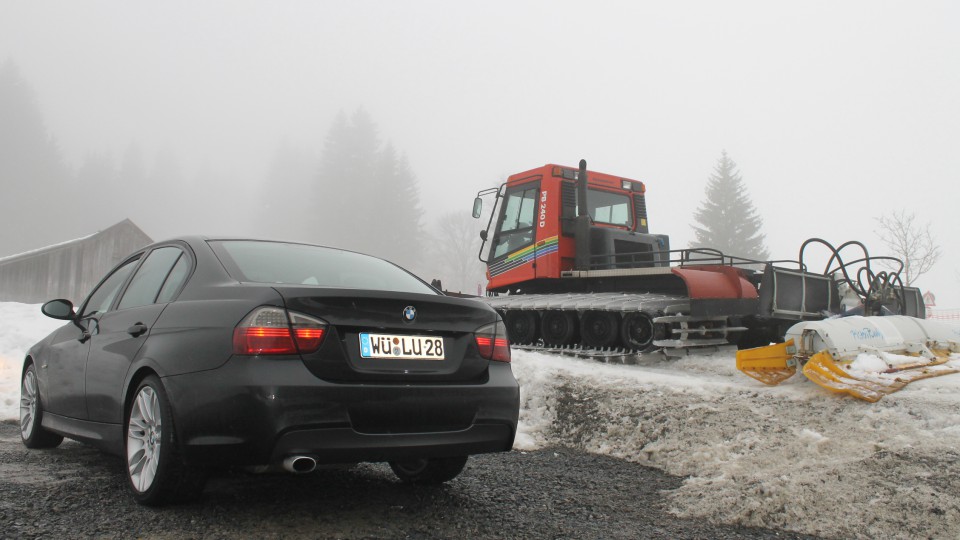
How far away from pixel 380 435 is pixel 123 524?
1.23 meters

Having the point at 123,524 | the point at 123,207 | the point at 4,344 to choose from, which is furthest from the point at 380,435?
the point at 123,207

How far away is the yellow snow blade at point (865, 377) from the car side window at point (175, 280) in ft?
16.8

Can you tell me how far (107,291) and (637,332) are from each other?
6.88m

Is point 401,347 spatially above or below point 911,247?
below

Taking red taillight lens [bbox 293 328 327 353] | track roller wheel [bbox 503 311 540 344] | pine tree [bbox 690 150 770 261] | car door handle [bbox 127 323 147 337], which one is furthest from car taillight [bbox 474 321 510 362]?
pine tree [bbox 690 150 770 261]

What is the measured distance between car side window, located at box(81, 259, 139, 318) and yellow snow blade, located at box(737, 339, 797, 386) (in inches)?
217

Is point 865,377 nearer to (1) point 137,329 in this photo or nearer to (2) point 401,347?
(2) point 401,347

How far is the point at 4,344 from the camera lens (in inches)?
386

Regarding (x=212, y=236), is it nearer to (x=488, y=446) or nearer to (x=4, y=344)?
(x=488, y=446)

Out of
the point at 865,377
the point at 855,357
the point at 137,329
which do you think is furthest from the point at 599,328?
the point at 137,329

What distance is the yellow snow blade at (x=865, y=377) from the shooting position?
226 inches

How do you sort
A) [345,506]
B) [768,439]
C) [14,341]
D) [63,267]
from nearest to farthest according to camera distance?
[345,506]
[768,439]
[14,341]
[63,267]

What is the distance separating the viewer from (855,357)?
6488 mm

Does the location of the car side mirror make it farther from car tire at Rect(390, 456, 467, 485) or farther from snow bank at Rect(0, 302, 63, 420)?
snow bank at Rect(0, 302, 63, 420)
